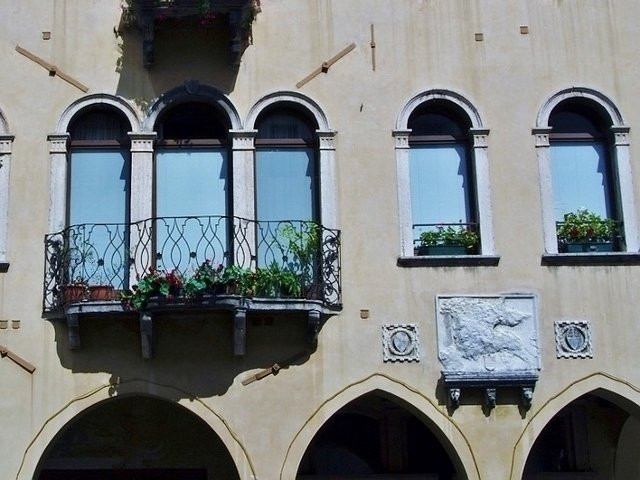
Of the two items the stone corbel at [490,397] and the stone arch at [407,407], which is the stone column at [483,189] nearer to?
the stone corbel at [490,397]

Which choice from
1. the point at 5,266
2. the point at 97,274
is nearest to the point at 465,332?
the point at 97,274

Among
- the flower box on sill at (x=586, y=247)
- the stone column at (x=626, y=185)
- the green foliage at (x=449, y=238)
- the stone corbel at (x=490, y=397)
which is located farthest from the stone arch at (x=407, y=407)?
the stone column at (x=626, y=185)

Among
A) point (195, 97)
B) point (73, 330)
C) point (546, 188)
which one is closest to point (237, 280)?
point (73, 330)

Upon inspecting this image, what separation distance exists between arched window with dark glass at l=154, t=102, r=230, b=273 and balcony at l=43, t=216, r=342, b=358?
0.06 ft

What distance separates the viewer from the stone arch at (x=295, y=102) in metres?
14.3

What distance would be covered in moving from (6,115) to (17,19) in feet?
4.60

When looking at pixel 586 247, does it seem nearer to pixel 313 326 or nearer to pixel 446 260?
pixel 446 260

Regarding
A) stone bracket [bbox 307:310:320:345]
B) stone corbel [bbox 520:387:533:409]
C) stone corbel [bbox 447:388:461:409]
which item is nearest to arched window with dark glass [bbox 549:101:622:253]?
stone corbel [bbox 520:387:533:409]

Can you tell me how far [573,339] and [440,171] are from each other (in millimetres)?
2888

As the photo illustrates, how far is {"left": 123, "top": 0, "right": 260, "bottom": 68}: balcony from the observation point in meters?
13.9

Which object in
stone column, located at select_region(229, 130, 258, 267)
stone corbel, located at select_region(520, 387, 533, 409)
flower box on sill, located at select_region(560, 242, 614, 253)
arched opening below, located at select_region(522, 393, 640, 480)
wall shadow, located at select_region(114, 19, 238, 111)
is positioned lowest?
arched opening below, located at select_region(522, 393, 640, 480)

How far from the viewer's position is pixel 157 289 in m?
12.9

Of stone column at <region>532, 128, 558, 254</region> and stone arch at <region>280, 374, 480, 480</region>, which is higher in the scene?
stone column at <region>532, 128, 558, 254</region>

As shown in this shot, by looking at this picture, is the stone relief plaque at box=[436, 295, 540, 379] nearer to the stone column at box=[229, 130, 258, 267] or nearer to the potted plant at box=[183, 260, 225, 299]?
the stone column at box=[229, 130, 258, 267]
